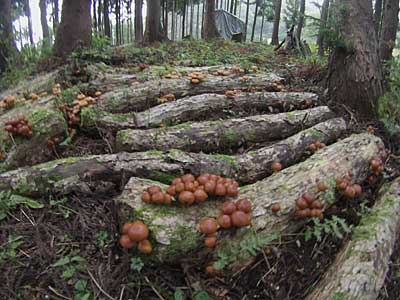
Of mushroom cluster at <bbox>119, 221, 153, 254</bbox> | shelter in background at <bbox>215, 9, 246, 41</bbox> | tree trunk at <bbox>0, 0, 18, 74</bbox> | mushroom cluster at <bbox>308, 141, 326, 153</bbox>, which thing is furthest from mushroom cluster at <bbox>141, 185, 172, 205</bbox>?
shelter in background at <bbox>215, 9, 246, 41</bbox>

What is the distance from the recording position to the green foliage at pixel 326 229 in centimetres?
302

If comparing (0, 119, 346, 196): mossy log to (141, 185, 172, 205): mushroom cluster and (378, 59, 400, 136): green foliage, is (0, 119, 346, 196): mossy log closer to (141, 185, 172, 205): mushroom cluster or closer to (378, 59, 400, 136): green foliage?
(141, 185, 172, 205): mushroom cluster

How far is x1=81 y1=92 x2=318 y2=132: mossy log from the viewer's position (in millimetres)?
4387

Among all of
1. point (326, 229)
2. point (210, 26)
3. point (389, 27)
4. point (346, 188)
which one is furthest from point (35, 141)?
point (210, 26)

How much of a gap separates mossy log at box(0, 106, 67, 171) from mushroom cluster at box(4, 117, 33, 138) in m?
0.05

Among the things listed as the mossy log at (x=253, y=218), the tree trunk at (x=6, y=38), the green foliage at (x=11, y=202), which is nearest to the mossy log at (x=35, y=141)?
the green foliage at (x=11, y=202)

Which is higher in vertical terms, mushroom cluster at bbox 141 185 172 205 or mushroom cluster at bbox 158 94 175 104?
mushroom cluster at bbox 158 94 175 104

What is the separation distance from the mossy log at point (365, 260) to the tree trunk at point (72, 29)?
22.9ft

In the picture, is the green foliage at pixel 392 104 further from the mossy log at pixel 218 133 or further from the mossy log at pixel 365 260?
the mossy log at pixel 365 260

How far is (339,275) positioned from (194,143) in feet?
6.82

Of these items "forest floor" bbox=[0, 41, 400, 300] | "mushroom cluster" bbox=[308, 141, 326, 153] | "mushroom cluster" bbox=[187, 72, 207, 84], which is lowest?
"forest floor" bbox=[0, 41, 400, 300]

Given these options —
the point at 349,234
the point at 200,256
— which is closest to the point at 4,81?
the point at 200,256

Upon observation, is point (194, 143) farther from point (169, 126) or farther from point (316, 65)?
point (316, 65)

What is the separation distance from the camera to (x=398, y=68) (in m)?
5.53
